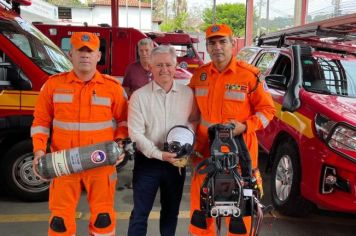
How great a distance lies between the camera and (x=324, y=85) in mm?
4602

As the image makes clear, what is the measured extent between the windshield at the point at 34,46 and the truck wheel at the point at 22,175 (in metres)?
0.87

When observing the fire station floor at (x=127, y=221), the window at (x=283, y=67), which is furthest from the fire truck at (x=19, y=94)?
the window at (x=283, y=67)

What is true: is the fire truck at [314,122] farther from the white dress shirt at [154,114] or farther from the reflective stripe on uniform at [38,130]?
the reflective stripe on uniform at [38,130]

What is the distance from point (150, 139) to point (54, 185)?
2.41 ft

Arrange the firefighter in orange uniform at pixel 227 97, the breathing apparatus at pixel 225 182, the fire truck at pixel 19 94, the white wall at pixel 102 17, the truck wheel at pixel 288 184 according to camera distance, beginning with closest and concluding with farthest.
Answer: the breathing apparatus at pixel 225 182 < the firefighter in orange uniform at pixel 227 97 < the truck wheel at pixel 288 184 < the fire truck at pixel 19 94 < the white wall at pixel 102 17

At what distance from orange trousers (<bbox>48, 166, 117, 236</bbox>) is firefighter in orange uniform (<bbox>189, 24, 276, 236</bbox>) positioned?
614mm

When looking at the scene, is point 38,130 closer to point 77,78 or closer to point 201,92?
point 77,78

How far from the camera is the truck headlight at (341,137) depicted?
3537 mm

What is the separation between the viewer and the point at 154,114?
115 inches

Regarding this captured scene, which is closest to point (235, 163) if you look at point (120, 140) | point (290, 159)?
point (120, 140)

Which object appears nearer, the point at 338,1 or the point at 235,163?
the point at 235,163

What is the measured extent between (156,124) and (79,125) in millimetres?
529

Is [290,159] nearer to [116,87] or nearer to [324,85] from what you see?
[324,85]

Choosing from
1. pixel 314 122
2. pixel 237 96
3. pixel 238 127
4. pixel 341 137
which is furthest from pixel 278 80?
pixel 238 127
